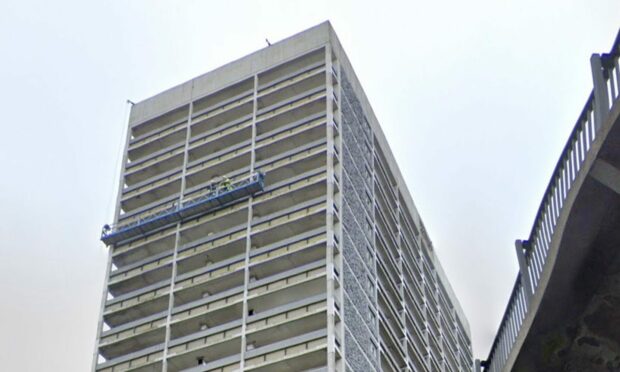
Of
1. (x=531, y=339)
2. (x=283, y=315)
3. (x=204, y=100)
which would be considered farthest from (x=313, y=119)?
(x=531, y=339)

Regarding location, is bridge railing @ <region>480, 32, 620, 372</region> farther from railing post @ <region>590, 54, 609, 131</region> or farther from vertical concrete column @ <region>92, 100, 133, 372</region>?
vertical concrete column @ <region>92, 100, 133, 372</region>

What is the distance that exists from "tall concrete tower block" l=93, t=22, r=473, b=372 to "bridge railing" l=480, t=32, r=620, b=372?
134ft

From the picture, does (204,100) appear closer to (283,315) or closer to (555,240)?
(283,315)

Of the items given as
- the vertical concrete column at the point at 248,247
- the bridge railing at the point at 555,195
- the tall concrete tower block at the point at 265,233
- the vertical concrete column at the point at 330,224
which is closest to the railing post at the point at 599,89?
the bridge railing at the point at 555,195

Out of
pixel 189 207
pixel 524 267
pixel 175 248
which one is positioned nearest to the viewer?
pixel 524 267

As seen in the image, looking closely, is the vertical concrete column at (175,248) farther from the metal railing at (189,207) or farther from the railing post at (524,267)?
the railing post at (524,267)

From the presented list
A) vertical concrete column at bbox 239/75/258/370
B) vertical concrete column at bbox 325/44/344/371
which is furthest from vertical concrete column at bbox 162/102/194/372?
vertical concrete column at bbox 325/44/344/371

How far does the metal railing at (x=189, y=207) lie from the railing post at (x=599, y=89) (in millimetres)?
55040

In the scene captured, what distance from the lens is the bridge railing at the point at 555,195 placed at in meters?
11.1

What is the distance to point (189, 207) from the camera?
68188mm

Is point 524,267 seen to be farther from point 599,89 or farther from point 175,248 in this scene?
point 175,248

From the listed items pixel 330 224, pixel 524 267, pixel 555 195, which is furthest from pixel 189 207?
pixel 555 195

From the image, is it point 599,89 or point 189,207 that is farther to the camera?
point 189,207

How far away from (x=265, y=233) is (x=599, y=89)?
52.9 m
